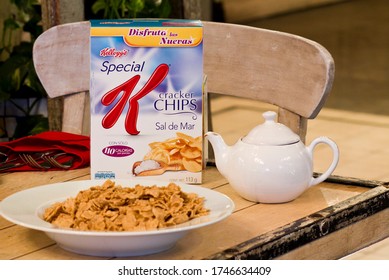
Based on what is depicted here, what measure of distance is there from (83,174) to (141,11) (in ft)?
5.57

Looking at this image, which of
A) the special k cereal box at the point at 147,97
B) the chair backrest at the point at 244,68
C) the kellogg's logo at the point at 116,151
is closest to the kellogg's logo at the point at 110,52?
the special k cereal box at the point at 147,97

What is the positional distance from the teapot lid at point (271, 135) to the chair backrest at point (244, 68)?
268 millimetres

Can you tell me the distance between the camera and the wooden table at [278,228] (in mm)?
1198

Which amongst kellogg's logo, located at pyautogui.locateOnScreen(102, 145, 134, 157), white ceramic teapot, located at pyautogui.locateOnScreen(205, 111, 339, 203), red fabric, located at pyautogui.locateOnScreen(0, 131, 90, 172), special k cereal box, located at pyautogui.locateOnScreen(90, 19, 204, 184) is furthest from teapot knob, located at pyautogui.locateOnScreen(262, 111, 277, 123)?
red fabric, located at pyautogui.locateOnScreen(0, 131, 90, 172)

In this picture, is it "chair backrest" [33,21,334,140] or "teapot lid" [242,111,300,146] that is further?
"chair backrest" [33,21,334,140]

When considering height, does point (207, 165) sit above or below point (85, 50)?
below

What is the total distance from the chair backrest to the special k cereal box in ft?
0.96

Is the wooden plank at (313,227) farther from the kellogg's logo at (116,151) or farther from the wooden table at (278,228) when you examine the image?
the kellogg's logo at (116,151)

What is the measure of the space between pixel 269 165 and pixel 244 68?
0.49 meters

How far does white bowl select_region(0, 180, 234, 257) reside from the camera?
3.70 feet

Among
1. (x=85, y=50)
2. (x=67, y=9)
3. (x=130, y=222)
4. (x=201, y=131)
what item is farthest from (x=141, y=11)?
(x=130, y=222)

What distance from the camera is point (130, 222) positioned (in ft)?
3.76

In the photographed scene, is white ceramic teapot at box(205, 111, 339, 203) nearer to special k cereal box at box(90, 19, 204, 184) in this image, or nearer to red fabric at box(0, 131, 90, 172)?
special k cereal box at box(90, 19, 204, 184)

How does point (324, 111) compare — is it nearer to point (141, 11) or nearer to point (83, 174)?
point (141, 11)
